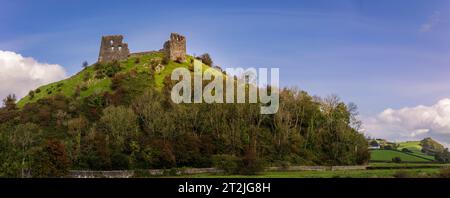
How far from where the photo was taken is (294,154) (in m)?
92.4

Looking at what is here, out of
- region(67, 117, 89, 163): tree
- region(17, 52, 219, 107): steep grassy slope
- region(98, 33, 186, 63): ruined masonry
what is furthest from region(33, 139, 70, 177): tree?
region(98, 33, 186, 63): ruined masonry

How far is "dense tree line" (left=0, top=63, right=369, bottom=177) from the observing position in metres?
73.1

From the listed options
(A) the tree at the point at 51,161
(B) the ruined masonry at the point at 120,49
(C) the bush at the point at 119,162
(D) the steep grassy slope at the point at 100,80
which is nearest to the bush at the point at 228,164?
(C) the bush at the point at 119,162

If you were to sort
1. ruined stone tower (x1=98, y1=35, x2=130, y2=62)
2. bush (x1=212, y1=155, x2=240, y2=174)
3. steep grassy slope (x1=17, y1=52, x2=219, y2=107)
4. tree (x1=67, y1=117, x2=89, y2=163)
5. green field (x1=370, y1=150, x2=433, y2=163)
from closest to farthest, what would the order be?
bush (x1=212, y1=155, x2=240, y2=174) → tree (x1=67, y1=117, x2=89, y2=163) → green field (x1=370, y1=150, x2=433, y2=163) → steep grassy slope (x1=17, y1=52, x2=219, y2=107) → ruined stone tower (x1=98, y1=35, x2=130, y2=62)

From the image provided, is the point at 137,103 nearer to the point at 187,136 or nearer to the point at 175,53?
the point at 187,136

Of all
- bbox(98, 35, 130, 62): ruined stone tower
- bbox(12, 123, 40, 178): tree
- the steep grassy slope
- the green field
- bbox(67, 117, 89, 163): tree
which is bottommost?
the green field

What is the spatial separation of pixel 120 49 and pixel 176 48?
16321mm

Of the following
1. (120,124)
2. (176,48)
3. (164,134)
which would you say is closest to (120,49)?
(176,48)

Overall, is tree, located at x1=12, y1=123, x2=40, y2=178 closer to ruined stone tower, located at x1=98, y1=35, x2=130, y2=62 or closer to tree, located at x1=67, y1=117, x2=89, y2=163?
tree, located at x1=67, y1=117, x2=89, y2=163

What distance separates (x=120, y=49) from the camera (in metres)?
136

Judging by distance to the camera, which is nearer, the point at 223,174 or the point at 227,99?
the point at 223,174

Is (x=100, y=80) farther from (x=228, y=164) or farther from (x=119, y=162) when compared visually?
(x=228, y=164)
